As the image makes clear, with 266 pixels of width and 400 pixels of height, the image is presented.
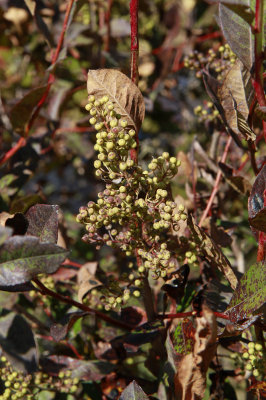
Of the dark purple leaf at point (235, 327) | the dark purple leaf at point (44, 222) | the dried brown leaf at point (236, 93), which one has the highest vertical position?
the dried brown leaf at point (236, 93)

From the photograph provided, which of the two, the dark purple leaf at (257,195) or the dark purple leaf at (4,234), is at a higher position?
the dark purple leaf at (4,234)

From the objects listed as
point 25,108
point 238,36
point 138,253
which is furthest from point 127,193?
point 25,108

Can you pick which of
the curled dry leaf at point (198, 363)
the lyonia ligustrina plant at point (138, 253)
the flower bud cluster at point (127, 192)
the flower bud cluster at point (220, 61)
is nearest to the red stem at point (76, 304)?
the lyonia ligustrina plant at point (138, 253)

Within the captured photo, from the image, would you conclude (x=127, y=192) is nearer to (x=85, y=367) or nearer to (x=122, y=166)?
(x=122, y=166)

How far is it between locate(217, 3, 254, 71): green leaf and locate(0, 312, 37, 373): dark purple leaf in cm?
69

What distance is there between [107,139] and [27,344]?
508 millimetres

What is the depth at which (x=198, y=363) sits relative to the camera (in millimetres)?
698

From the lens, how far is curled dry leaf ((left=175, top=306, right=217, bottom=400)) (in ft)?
2.09

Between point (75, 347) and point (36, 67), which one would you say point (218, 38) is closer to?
point (36, 67)

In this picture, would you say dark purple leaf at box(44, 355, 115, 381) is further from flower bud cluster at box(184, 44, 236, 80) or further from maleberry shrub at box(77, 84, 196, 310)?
flower bud cluster at box(184, 44, 236, 80)

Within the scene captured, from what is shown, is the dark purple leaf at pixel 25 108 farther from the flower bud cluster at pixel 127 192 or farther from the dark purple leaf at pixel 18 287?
the dark purple leaf at pixel 18 287

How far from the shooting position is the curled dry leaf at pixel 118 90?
0.76 metres

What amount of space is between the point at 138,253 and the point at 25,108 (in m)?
0.60

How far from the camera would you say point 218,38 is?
6.34 ft
